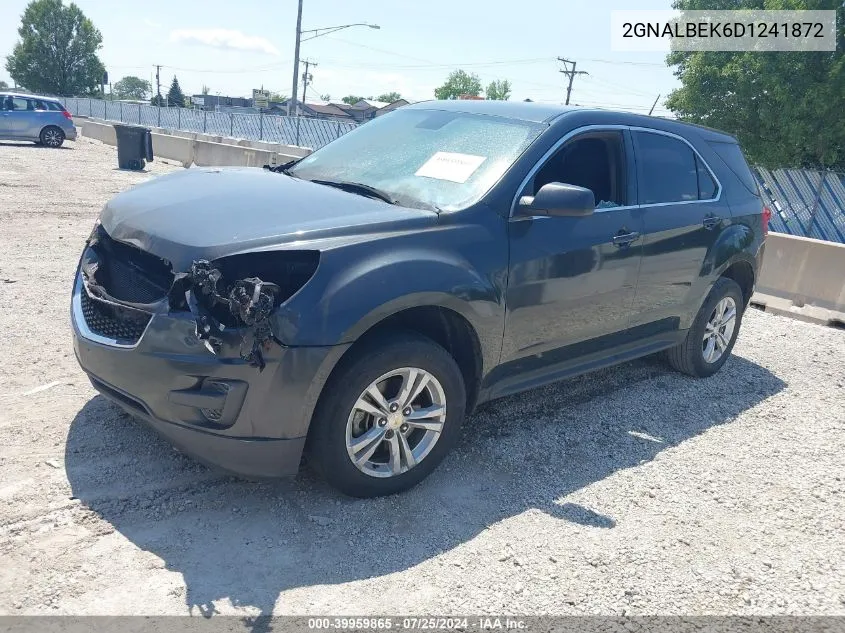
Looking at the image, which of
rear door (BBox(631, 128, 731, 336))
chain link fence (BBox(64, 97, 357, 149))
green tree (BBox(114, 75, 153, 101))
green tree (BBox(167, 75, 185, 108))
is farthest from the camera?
green tree (BBox(114, 75, 153, 101))

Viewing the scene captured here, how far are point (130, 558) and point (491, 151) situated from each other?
2.77 m

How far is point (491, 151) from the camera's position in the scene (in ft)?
13.3

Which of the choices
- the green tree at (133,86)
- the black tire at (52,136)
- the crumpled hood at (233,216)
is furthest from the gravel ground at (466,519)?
the green tree at (133,86)

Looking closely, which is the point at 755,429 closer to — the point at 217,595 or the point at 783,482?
the point at 783,482

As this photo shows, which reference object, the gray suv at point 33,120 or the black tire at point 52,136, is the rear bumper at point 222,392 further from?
the black tire at point 52,136

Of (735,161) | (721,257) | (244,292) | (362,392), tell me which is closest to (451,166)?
(362,392)

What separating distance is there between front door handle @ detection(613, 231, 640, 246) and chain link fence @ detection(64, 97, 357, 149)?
1895 cm

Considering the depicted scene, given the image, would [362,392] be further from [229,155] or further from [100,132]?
[100,132]

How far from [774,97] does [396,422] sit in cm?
2124

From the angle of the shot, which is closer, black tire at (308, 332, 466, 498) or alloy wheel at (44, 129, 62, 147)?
black tire at (308, 332, 466, 498)

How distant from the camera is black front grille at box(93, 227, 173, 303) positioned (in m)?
3.30

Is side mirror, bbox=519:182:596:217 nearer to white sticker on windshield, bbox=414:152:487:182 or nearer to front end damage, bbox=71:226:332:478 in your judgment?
white sticker on windshield, bbox=414:152:487:182

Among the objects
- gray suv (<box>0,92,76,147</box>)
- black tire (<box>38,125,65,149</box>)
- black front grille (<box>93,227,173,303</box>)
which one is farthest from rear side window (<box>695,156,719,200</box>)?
black tire (<box>38,125,65,149</box>)

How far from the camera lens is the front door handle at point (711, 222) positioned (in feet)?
→ 16.9
